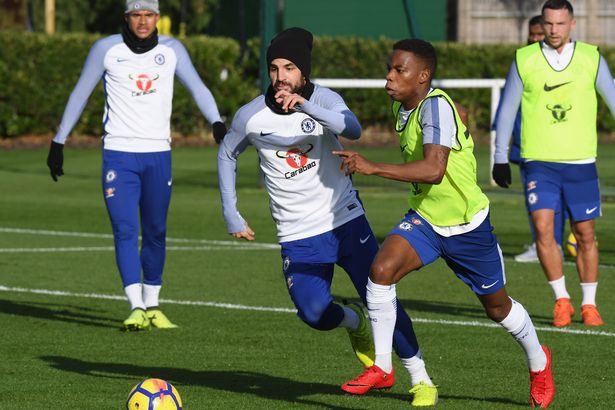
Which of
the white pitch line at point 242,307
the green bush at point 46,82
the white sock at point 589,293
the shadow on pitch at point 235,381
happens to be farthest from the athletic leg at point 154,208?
the green bush at point 46,82

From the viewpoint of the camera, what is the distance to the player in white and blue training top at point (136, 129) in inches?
430

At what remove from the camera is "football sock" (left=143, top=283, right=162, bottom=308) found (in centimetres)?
1110

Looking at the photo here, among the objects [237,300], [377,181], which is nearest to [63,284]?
[237,300]

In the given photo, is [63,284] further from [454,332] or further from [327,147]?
[327,147]

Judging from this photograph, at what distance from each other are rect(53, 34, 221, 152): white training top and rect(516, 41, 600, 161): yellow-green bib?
7.88ft

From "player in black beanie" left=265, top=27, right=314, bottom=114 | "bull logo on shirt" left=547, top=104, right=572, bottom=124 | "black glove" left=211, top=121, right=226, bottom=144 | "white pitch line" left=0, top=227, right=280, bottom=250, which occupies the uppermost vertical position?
"player in black beanie" left=265, top=27, right=314, bottom=114

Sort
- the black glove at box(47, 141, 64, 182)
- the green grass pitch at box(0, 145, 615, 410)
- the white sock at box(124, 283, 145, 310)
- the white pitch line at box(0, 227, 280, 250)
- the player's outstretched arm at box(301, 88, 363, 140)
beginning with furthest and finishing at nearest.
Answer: the white pitch line at box(0, 227, 280, 250) → the black glove at box(47, 141, 64, 182) → the white sock at box(124, 283, 145, 310) → the green grass pitch at box(0, 145, 615, 410) → the player's outstretched arm at box(301, 88, 363, 140)

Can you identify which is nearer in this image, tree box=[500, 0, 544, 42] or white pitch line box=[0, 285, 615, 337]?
white pitch line box=[0, 285, 615, 337]

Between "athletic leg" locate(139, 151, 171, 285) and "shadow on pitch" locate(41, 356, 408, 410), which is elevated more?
"athletic leg" locate(139, 151, 171, 285)

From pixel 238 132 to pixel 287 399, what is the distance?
1.53m

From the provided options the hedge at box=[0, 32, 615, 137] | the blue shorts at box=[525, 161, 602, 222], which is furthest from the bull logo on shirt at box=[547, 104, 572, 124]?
the hedge at box=[0, 32, 615, 137]

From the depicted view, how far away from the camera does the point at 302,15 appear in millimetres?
45500

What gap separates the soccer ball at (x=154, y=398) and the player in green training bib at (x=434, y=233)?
1.06 metres

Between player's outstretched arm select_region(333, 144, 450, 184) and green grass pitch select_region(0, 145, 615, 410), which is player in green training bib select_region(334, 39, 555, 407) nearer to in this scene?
player's outstretched arm select_region(333, 144, 450, 184)
